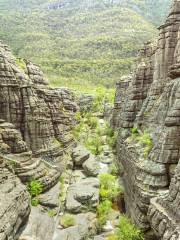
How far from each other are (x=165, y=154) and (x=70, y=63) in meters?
170

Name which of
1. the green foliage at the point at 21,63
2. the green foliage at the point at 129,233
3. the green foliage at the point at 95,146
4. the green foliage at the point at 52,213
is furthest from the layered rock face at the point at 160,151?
the green foliage at the point at 95,146

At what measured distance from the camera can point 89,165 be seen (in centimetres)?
5909

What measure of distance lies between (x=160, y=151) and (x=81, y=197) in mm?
16161

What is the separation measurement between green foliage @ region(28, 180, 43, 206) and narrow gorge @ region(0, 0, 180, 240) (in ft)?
0.42

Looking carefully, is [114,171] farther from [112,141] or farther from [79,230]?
[79,230]

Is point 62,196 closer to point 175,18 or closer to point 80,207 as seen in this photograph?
point 80,207

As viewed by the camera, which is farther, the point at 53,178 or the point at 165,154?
the point at 53,178

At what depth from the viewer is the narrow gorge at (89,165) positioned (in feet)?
108

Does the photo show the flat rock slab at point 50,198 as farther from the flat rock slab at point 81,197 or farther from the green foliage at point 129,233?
the green foliage at point 129,233

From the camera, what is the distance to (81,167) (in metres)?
61.1

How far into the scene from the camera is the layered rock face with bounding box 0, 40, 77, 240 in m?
36.8

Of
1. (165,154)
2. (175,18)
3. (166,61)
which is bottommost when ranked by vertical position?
(165,154)

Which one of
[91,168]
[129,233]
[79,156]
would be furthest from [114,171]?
[129,233]

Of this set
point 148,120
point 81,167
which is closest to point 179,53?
point 148,120
